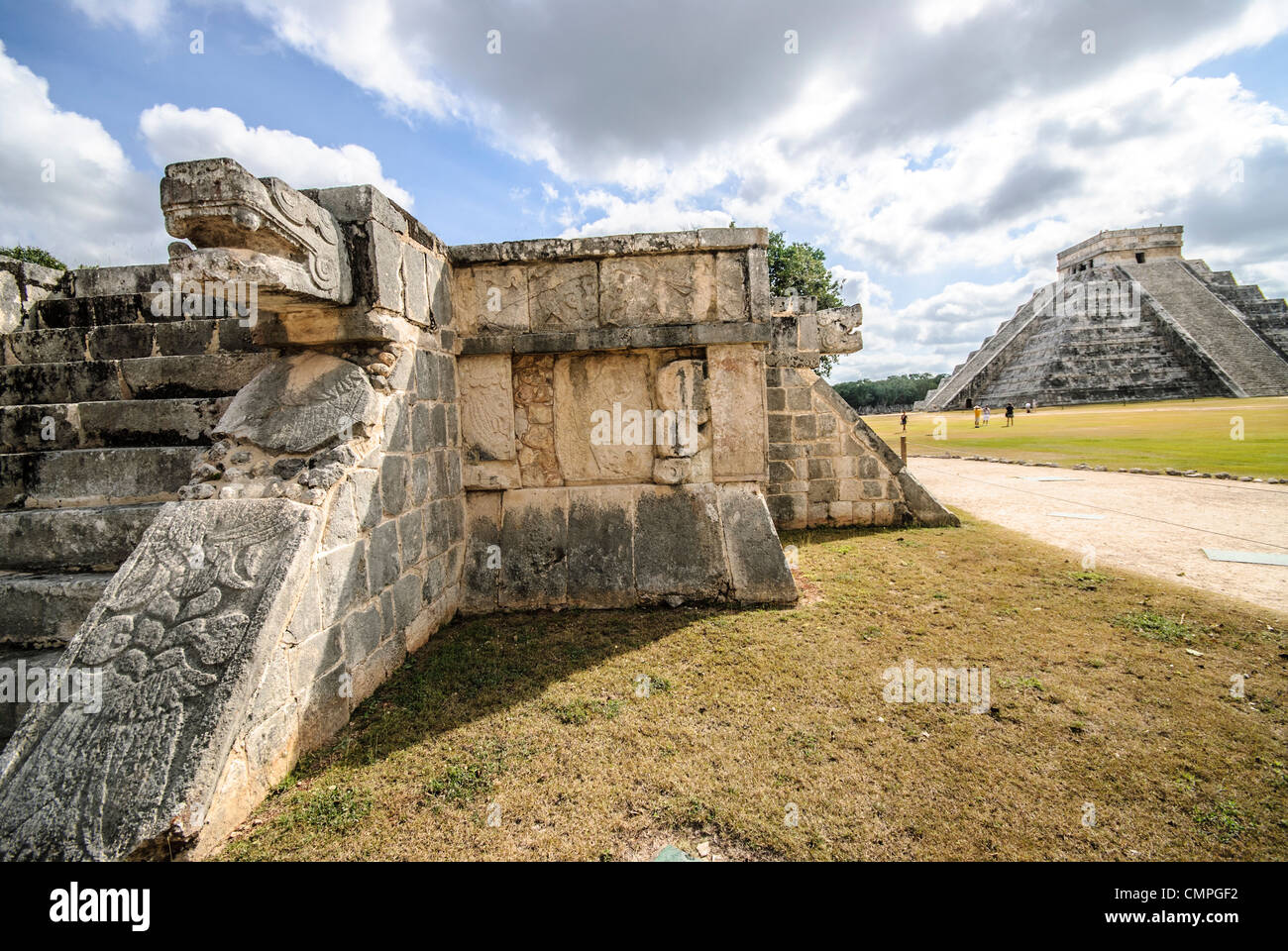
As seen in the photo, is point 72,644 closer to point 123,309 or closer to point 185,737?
point 185,737

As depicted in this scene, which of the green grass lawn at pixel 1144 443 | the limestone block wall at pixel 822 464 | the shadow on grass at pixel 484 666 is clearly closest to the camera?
the shadow on grass at pixel 484 666

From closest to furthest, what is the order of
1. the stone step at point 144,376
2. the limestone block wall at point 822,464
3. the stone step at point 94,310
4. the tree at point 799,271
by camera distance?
1. the stone step at point 144,376
2. the stone step at point 94,310
3. the limestone block wall at point 822,464
4. the tree at point 799,271

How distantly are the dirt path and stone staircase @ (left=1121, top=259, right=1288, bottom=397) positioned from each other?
36.0 metres

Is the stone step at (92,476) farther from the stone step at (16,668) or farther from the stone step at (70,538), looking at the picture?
the stone step at (16,668)

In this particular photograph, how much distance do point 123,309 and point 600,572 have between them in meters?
4.42

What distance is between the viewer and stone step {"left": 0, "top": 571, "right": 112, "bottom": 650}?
278 centimetres

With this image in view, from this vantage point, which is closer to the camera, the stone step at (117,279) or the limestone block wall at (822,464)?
the stone step at (117,279)

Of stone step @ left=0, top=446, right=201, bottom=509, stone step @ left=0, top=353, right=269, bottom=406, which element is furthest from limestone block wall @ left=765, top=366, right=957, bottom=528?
stone step @ left=0, top=446, right=201, bottom=509

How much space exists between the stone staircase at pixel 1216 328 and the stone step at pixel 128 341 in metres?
48.0

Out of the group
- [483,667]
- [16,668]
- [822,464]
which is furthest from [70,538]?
[822,464]

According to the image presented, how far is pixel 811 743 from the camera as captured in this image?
8.55 ft

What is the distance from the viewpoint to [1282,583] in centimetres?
444

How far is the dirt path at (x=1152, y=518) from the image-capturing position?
15.6 feet

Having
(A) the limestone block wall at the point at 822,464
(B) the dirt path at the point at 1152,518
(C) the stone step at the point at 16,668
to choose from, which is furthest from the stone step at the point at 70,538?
(B) the dirt path at the point at 1152,518
